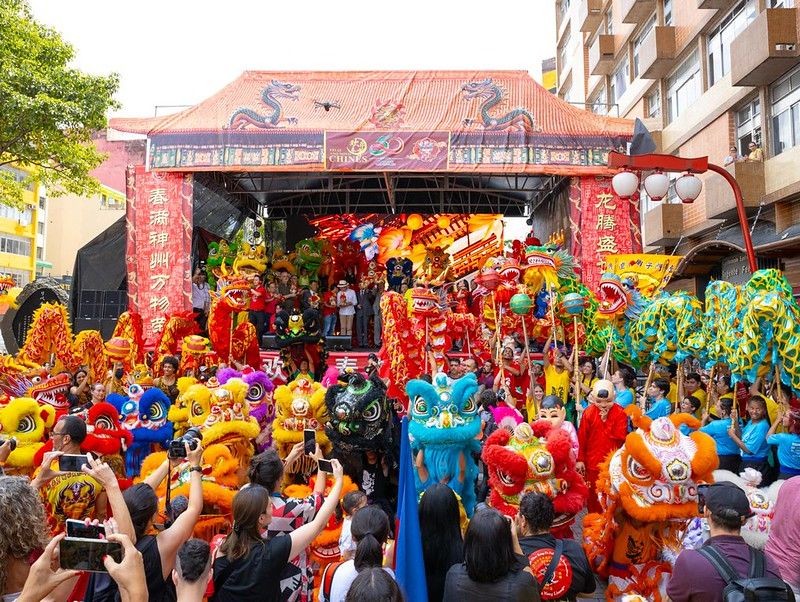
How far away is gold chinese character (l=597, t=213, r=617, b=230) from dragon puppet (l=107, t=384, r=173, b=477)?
8.85 metres

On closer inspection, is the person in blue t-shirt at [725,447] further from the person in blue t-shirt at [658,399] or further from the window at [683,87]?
the window at [683,87]

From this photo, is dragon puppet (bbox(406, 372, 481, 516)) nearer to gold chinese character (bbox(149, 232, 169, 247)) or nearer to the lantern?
gold chinese character (bbox(149, 232, 169, 247))

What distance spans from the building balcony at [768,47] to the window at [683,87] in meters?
2.95

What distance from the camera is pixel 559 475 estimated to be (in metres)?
3.67

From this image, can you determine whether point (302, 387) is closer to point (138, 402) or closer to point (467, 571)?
point (138, 402)

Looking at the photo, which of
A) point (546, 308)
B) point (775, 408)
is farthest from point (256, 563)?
point (546, 308)

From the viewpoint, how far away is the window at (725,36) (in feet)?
39.2

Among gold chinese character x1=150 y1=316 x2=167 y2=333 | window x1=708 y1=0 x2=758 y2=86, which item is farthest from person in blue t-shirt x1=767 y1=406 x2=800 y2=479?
gold chinese character x1=150 y1=316 x2=167 y2=333

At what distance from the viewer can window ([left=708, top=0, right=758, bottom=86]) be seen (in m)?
11.9

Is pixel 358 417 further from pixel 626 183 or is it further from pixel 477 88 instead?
pixel 477 88

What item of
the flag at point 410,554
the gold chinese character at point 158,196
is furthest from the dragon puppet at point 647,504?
the gold chinese character at point 158,196

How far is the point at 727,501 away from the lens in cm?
239

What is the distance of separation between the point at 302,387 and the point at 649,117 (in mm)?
14415

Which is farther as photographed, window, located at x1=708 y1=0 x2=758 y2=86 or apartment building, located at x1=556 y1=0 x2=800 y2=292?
window, located at x1=708 y1=0 x2=758 y2=86
